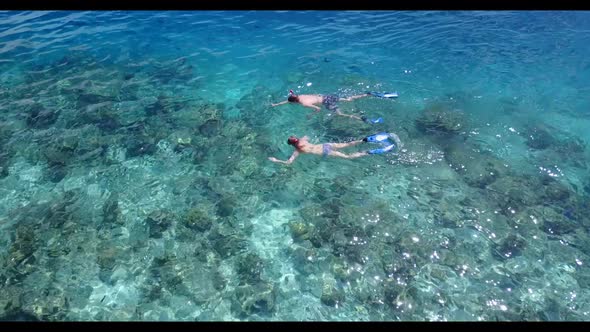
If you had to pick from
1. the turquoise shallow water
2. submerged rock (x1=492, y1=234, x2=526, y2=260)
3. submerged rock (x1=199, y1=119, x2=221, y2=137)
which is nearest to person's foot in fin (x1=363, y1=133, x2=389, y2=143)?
the turquoise shallow water

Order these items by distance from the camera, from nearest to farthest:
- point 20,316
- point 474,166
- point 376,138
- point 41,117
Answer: point 20,316 < point 474,166 < point 376,138 < point 41,117

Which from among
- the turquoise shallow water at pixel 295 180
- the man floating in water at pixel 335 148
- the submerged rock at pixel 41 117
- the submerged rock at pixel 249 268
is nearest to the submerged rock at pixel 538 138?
the turquoise shallow water at pixel 295 180

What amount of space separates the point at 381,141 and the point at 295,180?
13.9ft

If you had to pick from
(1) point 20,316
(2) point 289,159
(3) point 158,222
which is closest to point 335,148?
(2) point 289,159

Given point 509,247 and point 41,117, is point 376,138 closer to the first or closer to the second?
point 509,247

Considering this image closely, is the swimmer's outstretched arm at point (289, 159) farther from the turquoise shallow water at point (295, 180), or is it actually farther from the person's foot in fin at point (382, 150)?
the person's foot in fin at point (382, 150)

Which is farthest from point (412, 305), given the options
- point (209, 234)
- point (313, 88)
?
point (313, 88)

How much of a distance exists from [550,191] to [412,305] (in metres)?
7.57

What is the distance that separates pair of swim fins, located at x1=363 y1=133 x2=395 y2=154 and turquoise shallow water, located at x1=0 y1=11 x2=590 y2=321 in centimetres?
35

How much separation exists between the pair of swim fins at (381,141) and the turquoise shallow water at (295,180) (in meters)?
0.35

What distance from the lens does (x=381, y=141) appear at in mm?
15375

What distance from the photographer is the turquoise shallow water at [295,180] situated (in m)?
10.6

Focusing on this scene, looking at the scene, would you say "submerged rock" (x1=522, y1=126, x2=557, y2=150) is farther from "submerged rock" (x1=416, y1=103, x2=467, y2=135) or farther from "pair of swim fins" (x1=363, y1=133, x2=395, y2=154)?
"pair of swim fins" (x1=363, y1=133, x2=395, y2=154)
